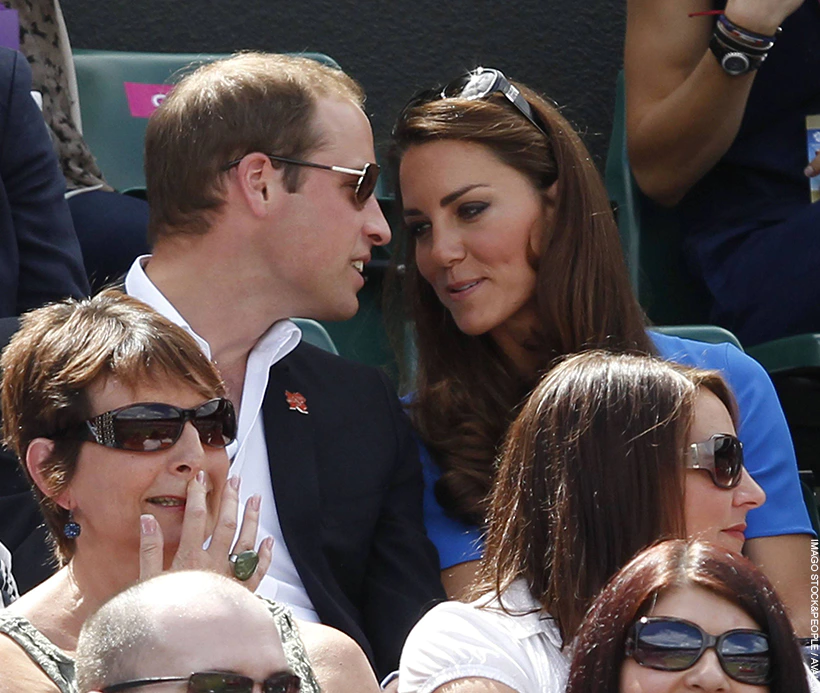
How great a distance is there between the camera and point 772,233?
11.9 feet

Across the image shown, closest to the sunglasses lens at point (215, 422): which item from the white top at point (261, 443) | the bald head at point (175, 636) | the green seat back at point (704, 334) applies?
the white top at point (261, 443)

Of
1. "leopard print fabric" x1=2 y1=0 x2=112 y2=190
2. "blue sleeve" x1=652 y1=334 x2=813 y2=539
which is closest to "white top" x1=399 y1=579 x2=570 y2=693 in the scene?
"blue sleeve" x1=652 y1=334 x2=813 y2=539

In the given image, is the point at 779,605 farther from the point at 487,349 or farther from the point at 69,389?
the point at 487,349

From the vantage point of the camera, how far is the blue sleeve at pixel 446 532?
2.79 m

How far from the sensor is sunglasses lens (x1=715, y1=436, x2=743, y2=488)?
7.24ft

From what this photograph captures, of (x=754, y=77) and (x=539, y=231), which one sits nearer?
(x=539, y=231)

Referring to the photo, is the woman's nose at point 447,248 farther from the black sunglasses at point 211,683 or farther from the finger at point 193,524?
the black sunglasses at point 211,683

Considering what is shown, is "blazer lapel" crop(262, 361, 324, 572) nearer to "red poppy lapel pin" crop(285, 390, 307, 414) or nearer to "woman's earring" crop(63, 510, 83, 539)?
"red poppy lapel pin" crop(285, 390, 307, 414)

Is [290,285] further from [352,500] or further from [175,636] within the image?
[175,636]

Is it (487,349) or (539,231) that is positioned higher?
(539,231)

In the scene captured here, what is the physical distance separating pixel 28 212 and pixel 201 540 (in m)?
1.11

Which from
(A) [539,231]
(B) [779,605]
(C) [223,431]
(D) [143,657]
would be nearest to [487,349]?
(A) [539,231]

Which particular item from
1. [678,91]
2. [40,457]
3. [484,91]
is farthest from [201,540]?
[678,91]

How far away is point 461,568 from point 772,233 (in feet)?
4.41
